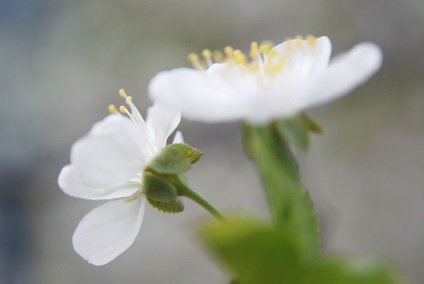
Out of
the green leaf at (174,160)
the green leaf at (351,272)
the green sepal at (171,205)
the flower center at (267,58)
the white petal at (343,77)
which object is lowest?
the green leaf at (351,272)

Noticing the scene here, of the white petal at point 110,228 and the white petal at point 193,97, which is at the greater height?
the white petal at point 193,97

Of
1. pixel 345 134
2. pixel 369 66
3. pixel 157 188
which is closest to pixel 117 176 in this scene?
pixel 157 188

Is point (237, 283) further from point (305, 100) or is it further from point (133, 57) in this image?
point (133, 57)

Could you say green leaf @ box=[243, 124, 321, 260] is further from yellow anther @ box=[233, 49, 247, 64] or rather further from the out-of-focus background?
the out-of-focus background

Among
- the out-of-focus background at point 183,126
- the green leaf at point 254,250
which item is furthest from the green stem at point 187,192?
the out-of-focus background at point 183,126

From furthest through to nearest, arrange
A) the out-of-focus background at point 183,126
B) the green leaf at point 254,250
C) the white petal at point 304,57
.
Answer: the out-of-focus background at point 183,126
the white petal at point 304,57
the green leaf at point 254,250

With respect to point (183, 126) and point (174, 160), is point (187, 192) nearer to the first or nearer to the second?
point (174, 160)

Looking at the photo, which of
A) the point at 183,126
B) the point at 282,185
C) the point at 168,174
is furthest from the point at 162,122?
the point at 183,126

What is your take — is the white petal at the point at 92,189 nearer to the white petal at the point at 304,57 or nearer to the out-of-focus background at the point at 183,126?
the white petal at the point at 304,57
